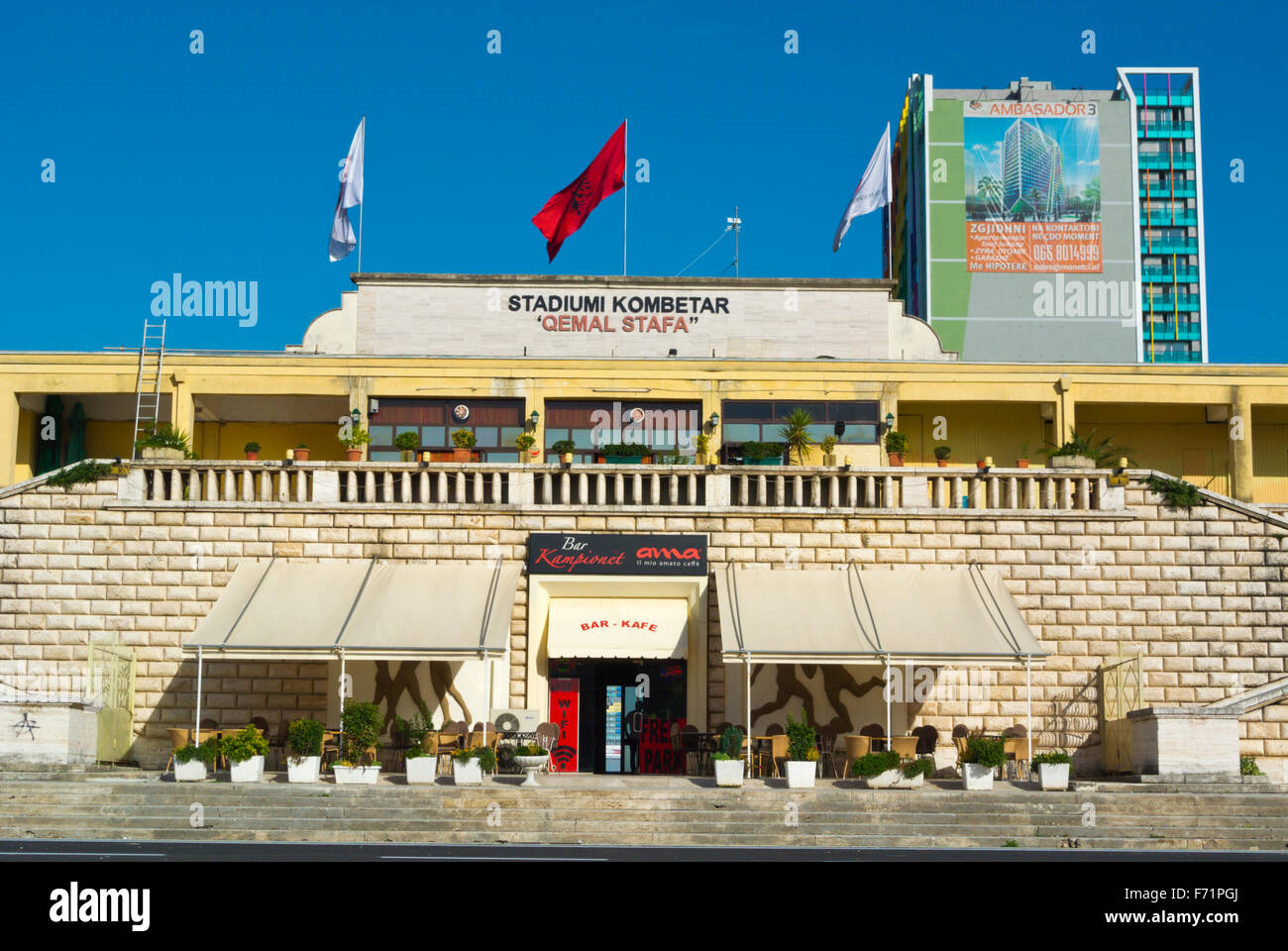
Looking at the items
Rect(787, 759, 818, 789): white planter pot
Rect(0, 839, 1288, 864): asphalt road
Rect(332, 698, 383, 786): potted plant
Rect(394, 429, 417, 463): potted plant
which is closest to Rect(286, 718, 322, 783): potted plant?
Rect(332, 698, 383, 786): potted plant

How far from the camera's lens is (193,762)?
19297mm

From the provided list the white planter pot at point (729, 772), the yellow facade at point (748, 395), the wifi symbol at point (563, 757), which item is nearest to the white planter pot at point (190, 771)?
the wifi symbol at point (563, 757)

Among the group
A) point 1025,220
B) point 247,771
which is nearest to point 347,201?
point 247,771

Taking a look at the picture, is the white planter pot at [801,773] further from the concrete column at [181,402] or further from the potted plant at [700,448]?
the concrete column at [181,402]

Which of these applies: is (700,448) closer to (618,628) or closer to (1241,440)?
(618,628)

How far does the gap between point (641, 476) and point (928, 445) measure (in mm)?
10303

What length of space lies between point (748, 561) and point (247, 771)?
849cm

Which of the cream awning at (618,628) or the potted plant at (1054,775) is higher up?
the cream awning at (618,628)

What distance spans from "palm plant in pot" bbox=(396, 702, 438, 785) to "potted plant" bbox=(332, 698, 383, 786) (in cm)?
50

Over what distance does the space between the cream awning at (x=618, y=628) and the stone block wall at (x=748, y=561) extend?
21.0 inches

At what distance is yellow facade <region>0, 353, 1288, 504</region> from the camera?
2973 cm

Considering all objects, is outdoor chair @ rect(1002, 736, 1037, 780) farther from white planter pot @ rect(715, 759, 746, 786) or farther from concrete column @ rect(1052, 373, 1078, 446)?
concrete column @ rect(1052, 373, 1078, 446)

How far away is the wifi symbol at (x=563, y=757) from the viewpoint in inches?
906
